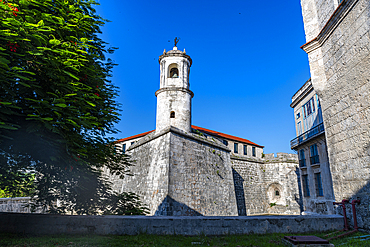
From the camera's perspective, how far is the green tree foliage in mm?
4617

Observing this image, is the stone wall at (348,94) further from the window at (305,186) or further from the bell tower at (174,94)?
the window at (305,186)

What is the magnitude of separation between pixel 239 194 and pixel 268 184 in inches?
197

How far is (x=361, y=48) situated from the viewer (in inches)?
214

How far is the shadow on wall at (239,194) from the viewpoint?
20.5 metres

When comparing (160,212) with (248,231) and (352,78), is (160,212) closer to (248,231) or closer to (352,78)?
(248,231)

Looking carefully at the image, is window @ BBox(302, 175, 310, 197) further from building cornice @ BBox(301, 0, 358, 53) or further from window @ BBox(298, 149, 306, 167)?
building cornice @ BBox(301, 0, 358, 53)

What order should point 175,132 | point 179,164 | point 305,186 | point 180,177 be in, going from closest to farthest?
1. point 180,177
2. point 179,164
3. point 175,132
4. point 305,186

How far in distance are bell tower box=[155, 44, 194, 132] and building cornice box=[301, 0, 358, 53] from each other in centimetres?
926

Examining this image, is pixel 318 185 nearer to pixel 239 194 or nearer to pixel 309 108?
pixel 309 108

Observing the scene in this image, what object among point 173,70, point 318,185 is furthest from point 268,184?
point 173,70

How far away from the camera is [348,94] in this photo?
19.1ft

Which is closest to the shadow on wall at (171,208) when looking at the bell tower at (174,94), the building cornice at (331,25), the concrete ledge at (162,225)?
the bell tower at (174,94)

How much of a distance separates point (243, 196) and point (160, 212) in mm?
12650

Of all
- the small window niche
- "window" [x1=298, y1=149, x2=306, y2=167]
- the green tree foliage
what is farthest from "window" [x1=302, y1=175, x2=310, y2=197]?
the green tree foliage
